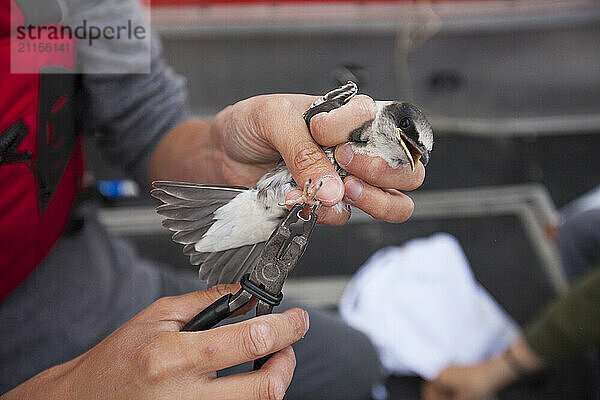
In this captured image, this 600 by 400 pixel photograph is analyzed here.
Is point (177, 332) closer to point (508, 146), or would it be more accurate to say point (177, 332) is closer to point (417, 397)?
point (417, 397)

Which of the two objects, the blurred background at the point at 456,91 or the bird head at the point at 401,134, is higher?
the bird head at the point at 401,134

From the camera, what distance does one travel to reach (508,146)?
4.66ft

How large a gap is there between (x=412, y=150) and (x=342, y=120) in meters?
0.06

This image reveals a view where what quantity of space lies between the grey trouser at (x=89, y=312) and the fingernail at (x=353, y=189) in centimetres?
13

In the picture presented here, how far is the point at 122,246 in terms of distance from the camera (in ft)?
2.64

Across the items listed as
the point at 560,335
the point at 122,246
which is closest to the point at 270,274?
the point at 122,246

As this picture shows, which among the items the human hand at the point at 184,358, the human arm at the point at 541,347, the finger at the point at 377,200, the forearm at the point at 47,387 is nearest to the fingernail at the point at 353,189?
the finger at the point at 377,200

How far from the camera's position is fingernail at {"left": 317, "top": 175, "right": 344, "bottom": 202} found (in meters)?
0.44

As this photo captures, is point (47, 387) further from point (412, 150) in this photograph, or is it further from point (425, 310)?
point (425, 310)

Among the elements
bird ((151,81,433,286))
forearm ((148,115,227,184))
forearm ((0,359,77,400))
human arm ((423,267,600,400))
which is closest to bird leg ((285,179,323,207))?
bird ((151,81,433,286))

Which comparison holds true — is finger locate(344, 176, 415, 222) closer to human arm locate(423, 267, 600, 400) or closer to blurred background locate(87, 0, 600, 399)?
human arm locate(423, 267, 600, 400)

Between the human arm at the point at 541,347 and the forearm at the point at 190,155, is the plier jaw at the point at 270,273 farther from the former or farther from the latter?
the human arm at the point at 541,347

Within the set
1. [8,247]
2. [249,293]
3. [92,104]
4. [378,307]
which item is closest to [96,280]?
[8,247]

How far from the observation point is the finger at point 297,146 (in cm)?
44
